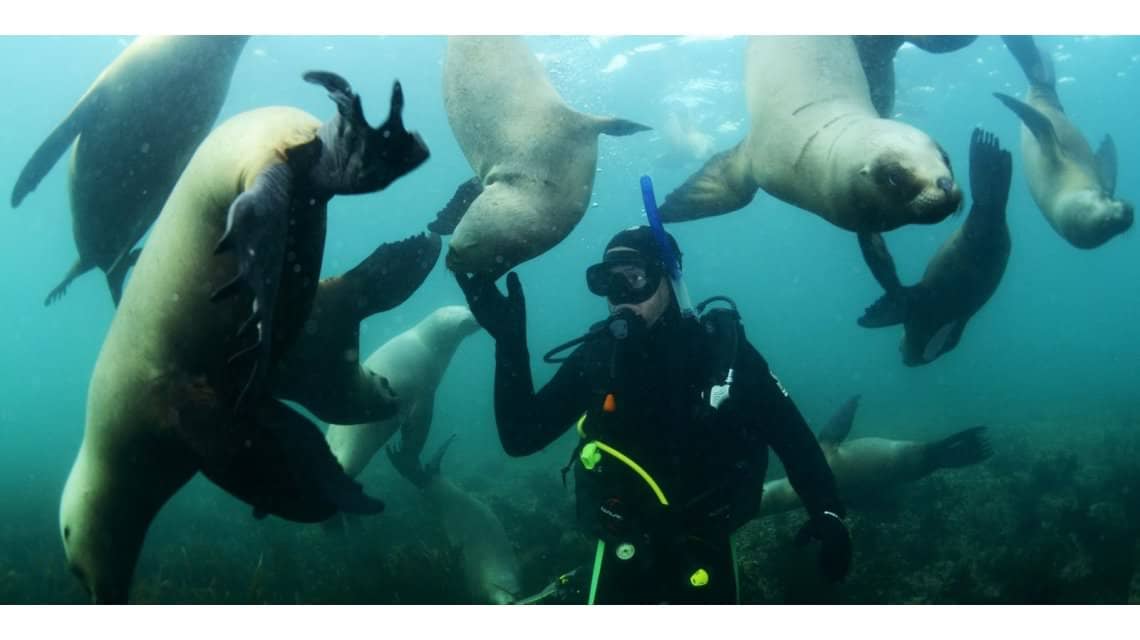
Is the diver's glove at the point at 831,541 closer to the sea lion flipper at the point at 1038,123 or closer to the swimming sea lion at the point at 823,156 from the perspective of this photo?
the swimming sea lion at the point at 823,156

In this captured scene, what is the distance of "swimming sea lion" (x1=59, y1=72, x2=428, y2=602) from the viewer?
5.83ft

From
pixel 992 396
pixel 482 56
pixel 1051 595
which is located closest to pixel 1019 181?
pixel 992 396

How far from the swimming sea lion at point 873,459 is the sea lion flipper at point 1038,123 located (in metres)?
2.80

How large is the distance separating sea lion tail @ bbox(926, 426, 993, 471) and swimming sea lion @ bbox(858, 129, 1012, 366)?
5.33ft

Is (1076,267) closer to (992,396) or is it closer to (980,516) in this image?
(992,396)

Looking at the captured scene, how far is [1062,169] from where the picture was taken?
609 cm

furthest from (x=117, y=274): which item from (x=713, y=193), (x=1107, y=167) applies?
(x=1107, y=167)

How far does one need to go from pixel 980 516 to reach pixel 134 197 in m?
9.00

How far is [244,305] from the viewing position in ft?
7.86

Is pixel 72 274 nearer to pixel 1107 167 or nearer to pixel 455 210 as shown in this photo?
pixel 455 210

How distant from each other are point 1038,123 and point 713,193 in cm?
321

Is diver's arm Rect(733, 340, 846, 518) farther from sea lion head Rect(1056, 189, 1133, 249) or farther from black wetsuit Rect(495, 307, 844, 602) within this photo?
sea lion head Rect(1056, 189, 1133, 249)

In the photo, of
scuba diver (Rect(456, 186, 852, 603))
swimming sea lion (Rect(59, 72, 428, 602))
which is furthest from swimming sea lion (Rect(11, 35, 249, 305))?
scuba diver (Rect(456, 186, 852, 603))

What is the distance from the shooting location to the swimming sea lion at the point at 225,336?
178 cm
